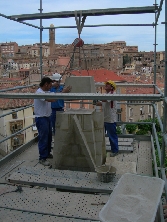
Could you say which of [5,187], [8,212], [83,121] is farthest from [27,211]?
[83,121]

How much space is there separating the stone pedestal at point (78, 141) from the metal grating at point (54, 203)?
113 centimetres

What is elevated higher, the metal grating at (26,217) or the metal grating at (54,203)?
the metal grating at (54,203)

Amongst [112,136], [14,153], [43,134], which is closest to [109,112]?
[112,136]

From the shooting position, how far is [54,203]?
11.2 feet

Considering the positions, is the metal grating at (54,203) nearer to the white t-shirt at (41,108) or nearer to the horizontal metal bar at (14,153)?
the horizontal metal bar at (14,153)

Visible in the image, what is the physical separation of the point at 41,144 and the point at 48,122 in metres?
0.37

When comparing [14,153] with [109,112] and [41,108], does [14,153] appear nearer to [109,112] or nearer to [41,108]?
[41,108]

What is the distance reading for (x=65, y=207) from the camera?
331 centimetres

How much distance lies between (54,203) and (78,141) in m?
1.43

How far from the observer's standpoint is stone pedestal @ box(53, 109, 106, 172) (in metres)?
4.71

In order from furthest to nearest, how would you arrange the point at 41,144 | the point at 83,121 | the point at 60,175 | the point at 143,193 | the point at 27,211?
the point at 41,144 → the point at 83,121 → the point at 60,175 → the point at 27,211 → the point at 143,193

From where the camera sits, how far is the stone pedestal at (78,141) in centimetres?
471

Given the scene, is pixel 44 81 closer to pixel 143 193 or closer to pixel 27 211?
pixel 27 211

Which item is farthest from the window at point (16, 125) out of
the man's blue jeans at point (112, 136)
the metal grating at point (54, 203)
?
the metal grating at point (54, 203)
